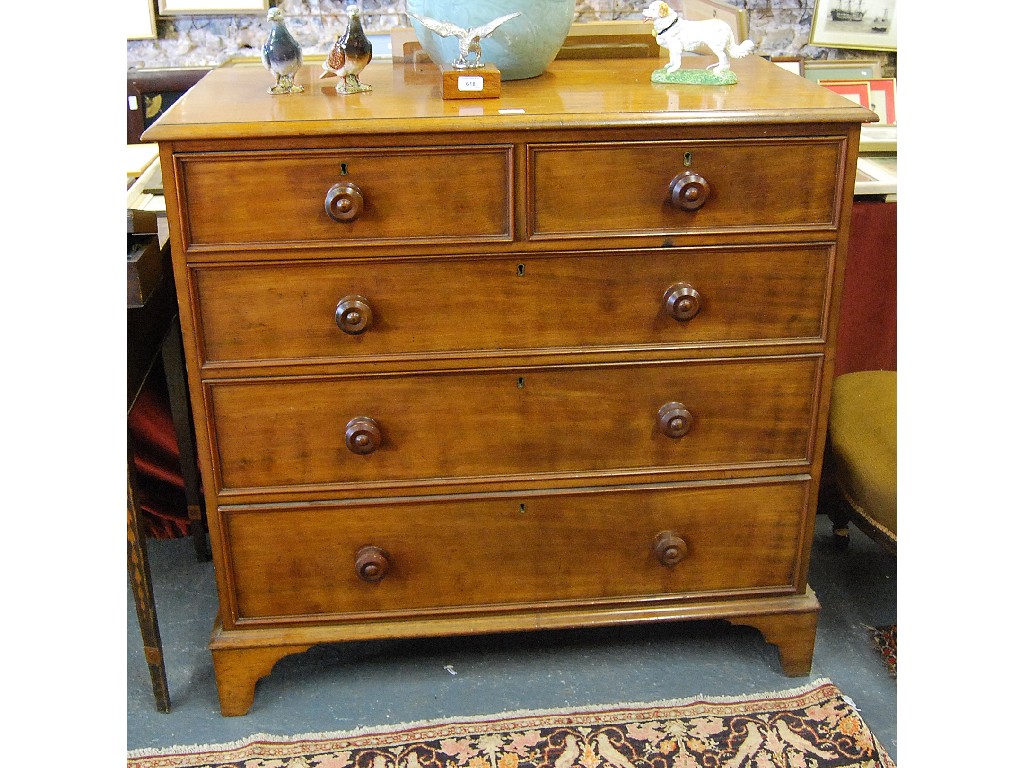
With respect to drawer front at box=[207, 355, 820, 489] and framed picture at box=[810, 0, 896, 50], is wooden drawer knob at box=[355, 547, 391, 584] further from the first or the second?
framed picture at box=[810, 0, 896, 50]

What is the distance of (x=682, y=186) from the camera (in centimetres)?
167

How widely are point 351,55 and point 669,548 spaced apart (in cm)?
112

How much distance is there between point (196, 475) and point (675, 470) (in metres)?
1.22

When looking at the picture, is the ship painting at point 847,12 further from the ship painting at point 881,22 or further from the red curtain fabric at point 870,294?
the red curtain fabric at point 870,294

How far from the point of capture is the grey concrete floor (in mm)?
2043

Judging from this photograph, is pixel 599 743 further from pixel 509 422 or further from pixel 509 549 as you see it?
pixel 509 422

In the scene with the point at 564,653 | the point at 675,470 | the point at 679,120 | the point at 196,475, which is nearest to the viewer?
the point at 679,120

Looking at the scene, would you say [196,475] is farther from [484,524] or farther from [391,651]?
[484,524]

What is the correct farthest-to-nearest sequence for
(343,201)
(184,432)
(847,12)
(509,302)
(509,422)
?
(847,12) < (184,432) < (509,422) < (509,302) < (343,201)

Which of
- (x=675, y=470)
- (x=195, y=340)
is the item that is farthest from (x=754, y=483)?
(x=195, y=340)

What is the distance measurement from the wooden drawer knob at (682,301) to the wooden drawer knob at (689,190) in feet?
0.50

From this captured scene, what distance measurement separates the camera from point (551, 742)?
1.97 m

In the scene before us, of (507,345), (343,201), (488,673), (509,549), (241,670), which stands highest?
(343,201)

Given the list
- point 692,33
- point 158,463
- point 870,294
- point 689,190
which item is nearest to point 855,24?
point 870,294
